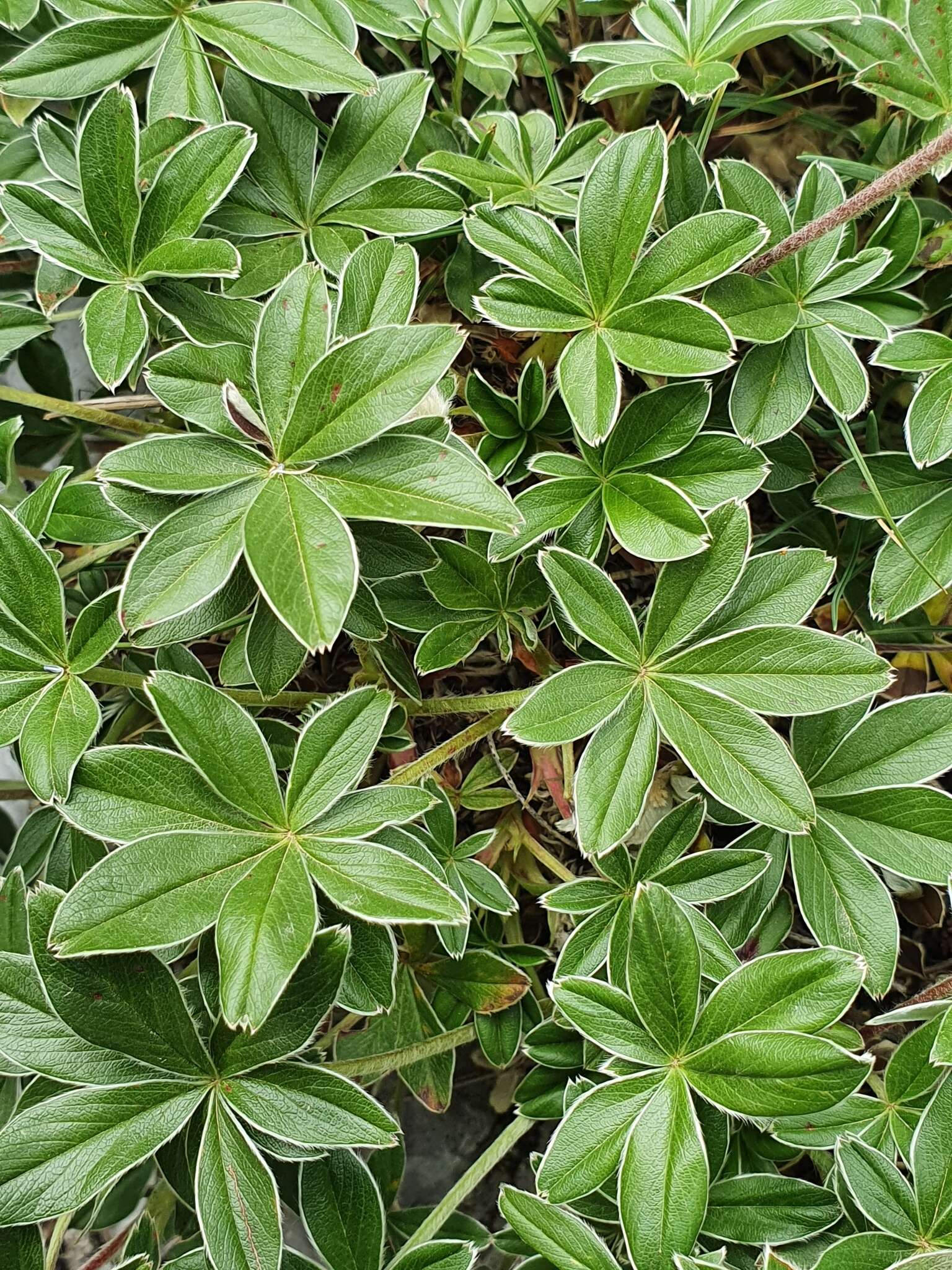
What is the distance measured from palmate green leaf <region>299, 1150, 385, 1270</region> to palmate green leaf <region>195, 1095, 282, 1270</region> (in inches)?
3.2

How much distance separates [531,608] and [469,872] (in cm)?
29

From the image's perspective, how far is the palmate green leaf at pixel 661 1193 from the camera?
0.79 meters

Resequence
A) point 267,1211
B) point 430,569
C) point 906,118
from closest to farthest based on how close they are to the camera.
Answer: point 267,1211 < point 430,569 < point 906,118

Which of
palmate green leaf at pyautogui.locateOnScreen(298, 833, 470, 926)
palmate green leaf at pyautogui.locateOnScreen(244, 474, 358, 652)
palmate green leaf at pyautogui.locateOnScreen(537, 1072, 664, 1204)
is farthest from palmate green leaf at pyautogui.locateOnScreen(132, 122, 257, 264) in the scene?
palmate green leaf at pyautogui.locateOnScreen(537, 1072, 664, 1204)

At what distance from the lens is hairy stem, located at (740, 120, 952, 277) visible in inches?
34.2

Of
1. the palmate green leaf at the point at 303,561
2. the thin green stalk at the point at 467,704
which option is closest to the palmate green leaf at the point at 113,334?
the palmate green leaf at the point at 303,561

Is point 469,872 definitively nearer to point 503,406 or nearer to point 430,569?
point 430,569

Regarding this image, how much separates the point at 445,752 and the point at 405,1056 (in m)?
0.34

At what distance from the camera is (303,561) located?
763 mm

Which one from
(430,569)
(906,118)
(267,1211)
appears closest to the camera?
(267,1211)

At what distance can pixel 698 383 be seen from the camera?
3.13 ft

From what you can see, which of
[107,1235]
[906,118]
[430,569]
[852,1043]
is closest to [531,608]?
[430,569]

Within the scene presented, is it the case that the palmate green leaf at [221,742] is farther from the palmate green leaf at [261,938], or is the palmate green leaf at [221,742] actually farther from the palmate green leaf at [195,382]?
the palmate green leaf at [195,382]

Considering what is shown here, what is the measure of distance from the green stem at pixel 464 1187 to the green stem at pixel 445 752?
0.39 metres
